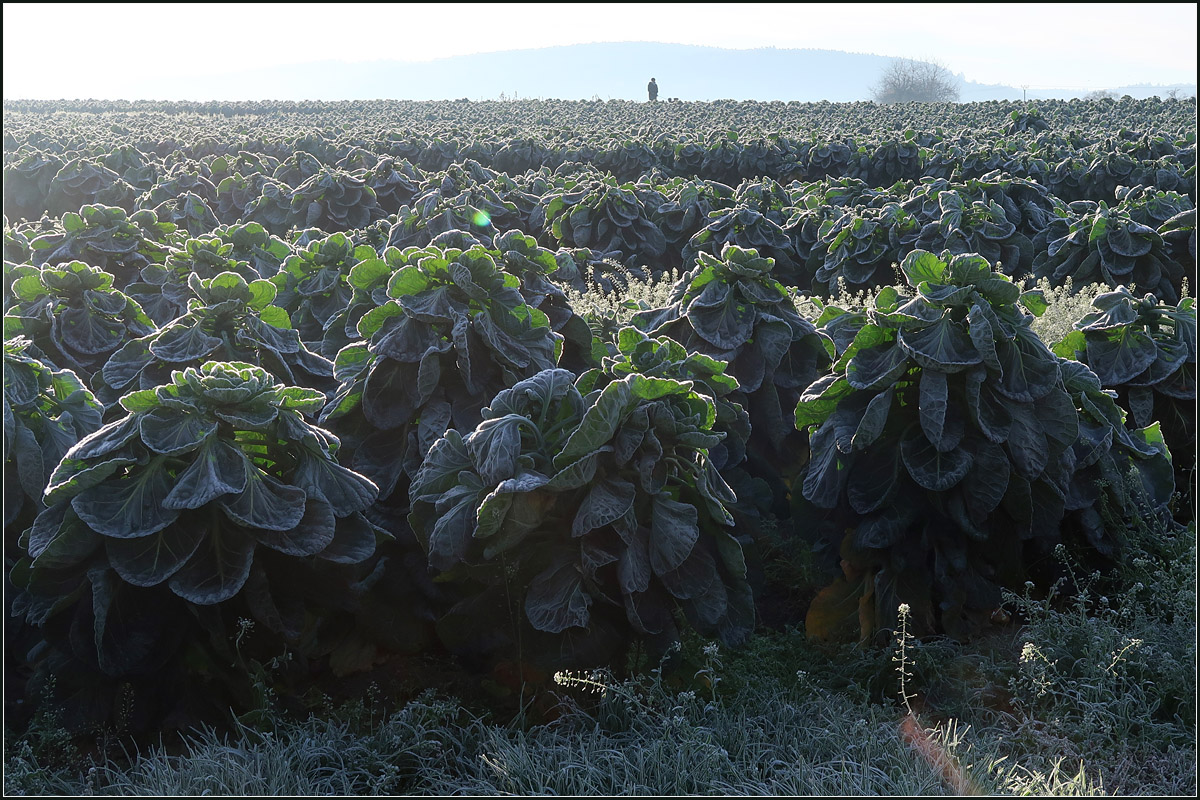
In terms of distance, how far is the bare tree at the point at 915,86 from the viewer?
79.8 m

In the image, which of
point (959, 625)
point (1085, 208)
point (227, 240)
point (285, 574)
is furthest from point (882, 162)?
point (285, 574)

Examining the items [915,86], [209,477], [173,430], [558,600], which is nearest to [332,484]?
[209,477]

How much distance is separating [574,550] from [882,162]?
59.7 feet

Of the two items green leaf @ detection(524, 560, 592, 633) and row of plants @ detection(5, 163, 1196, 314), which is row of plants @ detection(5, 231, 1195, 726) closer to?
green leaf @ detection(524, 560, 592, 633)

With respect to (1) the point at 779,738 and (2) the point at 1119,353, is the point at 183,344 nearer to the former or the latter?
(1) the point at 779,738

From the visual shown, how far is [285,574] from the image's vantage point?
10.2 ft

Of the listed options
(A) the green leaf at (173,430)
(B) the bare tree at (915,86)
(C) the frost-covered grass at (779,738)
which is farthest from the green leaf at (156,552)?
(B) the bare tree at (915,86)

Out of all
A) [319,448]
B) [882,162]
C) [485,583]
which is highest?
[882,162]

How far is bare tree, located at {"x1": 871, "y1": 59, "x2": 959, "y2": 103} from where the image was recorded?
262ft

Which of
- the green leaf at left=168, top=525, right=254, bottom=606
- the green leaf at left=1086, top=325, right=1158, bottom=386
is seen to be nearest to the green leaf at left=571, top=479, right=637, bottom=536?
the green leaf at left=168, top=525, right=254, bottom=606

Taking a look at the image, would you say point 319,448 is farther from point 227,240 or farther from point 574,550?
point 227,240

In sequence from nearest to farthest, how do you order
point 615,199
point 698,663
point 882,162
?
point 698,663 → point 615,199 → point 882,162

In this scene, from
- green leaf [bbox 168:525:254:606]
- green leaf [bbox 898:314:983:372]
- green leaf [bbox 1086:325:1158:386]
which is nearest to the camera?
green leaf [bbox 168:525:254:606]

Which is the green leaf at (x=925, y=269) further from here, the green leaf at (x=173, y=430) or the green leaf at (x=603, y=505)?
the green leaf at (x=173, y=430)
